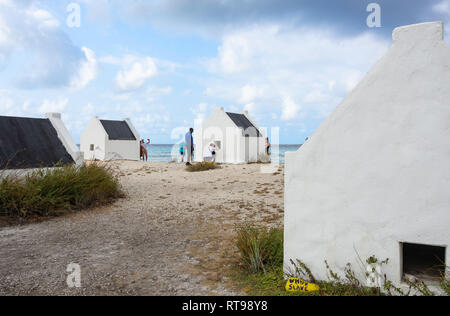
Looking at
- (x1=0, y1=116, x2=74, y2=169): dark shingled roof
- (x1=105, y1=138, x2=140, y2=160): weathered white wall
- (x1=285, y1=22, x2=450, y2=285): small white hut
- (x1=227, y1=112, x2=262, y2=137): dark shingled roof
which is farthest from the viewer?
(x1=105, y1=138, x2=140, y2=160): weathered white wall

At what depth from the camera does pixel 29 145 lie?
10.2 m

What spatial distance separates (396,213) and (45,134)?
11102 millimetres

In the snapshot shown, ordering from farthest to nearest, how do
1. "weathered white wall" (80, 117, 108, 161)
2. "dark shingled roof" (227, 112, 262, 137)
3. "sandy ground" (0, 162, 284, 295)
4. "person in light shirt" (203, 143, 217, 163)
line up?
"weathered white wall" (80, 117, 108, 161) < "dark shingled roof" (227, 112, 262, 137) < "person in light shirt" (203, 143, 217, 163) < "sandy ground" (0, 162, 284, 295)

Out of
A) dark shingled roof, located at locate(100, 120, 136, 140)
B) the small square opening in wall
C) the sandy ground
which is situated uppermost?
dark shingled roof, located at locate(100, 120, 136, 140)

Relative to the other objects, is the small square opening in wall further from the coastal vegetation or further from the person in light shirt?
the person in light shirt

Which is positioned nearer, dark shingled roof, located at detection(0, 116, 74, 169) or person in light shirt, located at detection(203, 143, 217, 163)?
dark shingled roof, located at detection(0, 116, 74, 169)

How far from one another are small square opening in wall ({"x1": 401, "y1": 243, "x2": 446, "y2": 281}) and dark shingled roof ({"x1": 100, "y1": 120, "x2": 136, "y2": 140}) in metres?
25.9

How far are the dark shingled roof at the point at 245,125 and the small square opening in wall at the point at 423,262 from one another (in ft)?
59.2

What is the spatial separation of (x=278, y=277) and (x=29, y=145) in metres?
9.33

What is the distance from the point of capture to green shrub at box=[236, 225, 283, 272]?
15.1 feet

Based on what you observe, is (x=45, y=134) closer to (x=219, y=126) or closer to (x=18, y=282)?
(x=18, y=282)

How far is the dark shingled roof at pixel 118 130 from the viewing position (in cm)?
2744

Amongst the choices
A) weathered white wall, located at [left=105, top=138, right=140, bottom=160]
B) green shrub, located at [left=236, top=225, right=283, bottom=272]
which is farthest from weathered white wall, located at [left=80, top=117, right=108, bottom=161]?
green shrub, located at [left=236, top=225, right=283, bottom=272]
